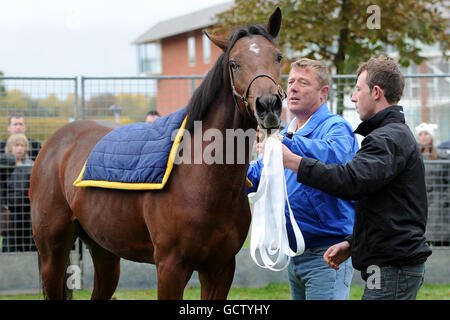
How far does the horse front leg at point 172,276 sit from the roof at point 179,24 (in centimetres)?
4016

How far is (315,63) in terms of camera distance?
368cm

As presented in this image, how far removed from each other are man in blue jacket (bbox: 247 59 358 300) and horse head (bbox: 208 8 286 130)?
1.24ft

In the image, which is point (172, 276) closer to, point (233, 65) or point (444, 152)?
point (233, 65)

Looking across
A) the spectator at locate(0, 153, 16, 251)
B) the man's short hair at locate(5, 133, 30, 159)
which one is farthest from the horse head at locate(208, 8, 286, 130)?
the spectator at locate(0, 153, 16, 251)

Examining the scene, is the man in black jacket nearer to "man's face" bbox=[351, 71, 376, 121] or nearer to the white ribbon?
"man's face" bbox=[351, 71, 376, 121]

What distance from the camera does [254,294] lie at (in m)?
7.06

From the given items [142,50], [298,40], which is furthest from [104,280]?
[142,50]

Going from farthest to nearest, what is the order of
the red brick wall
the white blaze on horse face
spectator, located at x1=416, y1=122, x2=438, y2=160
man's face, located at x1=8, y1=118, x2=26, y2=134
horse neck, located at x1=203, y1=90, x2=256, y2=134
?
the red brick wall
spectator, located at x1=416, y1=122, x2=438, y2=160
man's face, located at x1=8, y1=118, x2=26, y2=134
horse neck, located at x1=203, y1=90, x2=256, y2=134
the white blaze on horse face

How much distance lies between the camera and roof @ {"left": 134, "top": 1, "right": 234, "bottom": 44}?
44281 mm

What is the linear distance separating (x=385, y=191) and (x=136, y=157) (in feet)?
5.89

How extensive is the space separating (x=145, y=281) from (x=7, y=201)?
1935 millimetres

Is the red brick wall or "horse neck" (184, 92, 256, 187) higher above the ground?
the red brick wall

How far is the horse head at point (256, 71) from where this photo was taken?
2.94 metres
